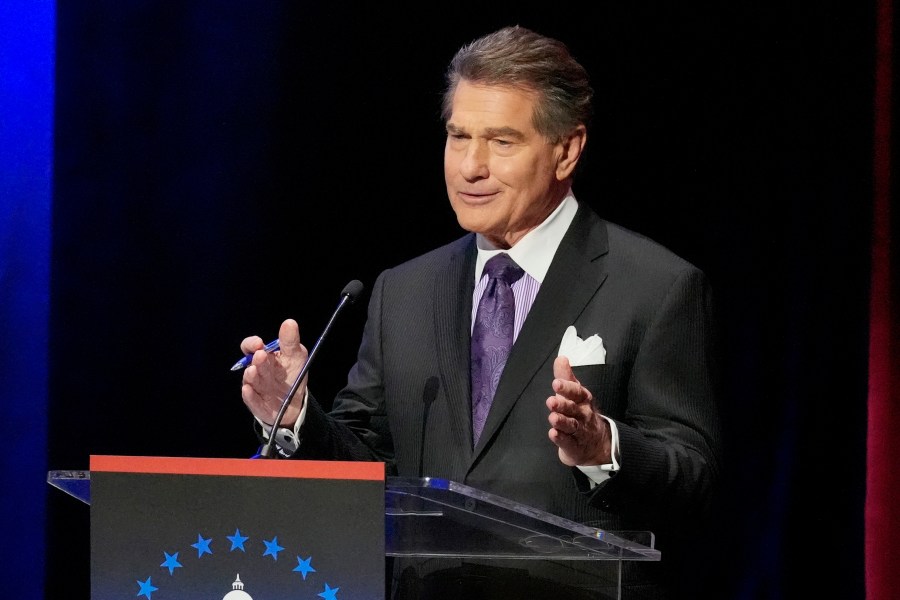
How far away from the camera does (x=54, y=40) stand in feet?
10.8

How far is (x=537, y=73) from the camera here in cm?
240

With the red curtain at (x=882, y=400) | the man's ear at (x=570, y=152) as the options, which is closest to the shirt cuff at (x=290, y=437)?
the man's ear at (x=570, y=152)

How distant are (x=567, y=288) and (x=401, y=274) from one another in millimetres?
457

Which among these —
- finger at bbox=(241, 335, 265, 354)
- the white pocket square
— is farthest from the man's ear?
finger at bbox=(241, 335, 265, 354)

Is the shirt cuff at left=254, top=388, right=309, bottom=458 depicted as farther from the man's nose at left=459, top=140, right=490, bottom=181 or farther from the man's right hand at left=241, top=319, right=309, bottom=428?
the man's nose at left=459, top=140, right=490, bottom=181

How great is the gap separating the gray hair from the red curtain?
0.96 meters

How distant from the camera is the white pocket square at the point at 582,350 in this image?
7.23 feet

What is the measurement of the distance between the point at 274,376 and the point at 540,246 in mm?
755

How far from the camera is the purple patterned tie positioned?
2.28 meters

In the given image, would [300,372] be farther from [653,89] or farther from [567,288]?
[653,89]

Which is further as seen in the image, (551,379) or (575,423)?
(551,379)

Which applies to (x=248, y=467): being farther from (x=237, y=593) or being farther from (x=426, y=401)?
(x=426, y=401)

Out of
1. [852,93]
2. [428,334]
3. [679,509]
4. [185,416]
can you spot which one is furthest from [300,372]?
[852,93]

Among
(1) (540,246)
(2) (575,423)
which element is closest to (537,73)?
(1) (540,246)
